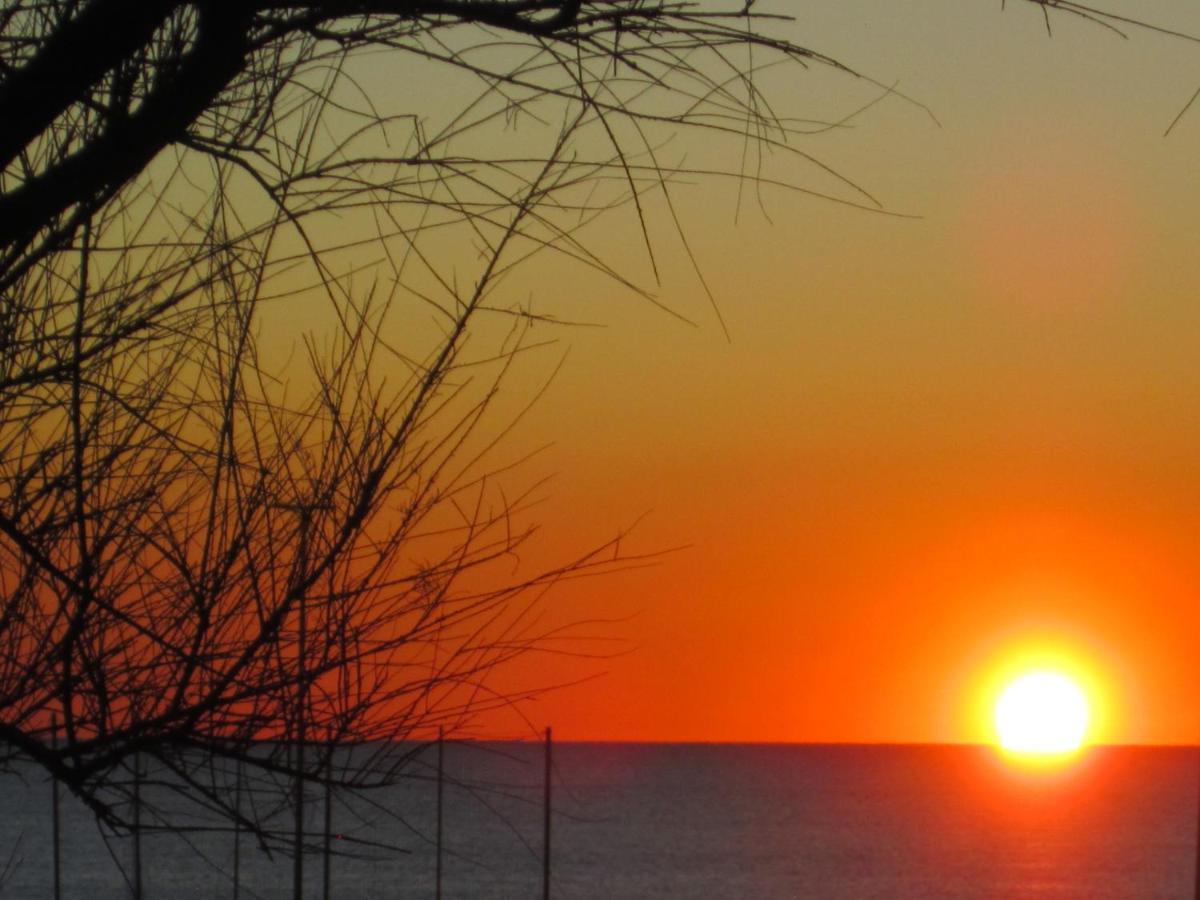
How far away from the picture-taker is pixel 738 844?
76938 millimetres

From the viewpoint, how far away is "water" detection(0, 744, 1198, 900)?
60.4 meters

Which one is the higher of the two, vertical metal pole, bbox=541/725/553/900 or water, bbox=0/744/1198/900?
water, bbox=0/744/1198/900

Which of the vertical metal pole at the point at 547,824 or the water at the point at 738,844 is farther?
the water at the point at 738,844

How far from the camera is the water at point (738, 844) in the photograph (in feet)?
198

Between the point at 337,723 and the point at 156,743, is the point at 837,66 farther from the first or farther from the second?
the point at 156,743

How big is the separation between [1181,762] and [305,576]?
7221 inches

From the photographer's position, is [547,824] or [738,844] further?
[738,844]

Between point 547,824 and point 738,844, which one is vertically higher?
point 738,844

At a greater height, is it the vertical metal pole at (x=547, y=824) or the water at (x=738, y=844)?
the water at (x=738, y=844)

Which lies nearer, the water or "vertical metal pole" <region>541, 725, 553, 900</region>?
"vertical metal pole" <region>541, 725, 553, 900</region>

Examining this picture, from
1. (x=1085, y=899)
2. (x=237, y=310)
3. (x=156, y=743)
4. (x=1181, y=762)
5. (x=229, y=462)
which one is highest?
(x=1181, y=762)

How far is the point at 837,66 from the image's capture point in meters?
2.67

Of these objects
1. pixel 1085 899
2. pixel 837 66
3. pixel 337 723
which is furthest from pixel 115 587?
pixel 1085 899

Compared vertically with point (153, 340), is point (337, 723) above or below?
below
